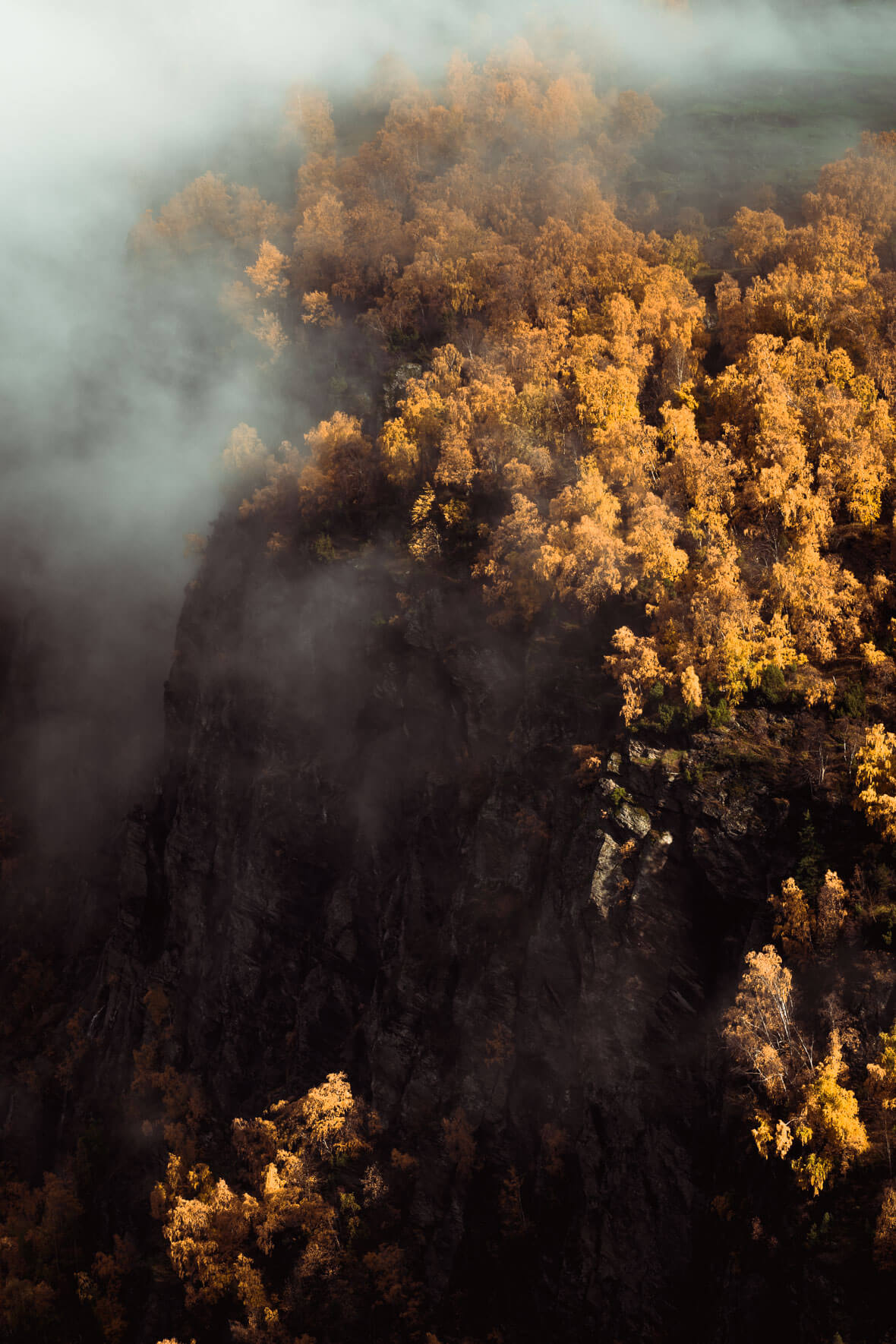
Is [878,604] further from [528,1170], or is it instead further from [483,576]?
[528,1170]

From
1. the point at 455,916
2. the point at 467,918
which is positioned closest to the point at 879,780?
the point at 467,918

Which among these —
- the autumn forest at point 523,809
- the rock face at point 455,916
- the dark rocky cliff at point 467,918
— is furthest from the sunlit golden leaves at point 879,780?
the rock face at point 455,916

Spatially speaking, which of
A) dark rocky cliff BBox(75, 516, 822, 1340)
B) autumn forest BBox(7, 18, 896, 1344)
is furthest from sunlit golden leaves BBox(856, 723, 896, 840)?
dark rocky cliff BBox(75, 516, 822, 1340)

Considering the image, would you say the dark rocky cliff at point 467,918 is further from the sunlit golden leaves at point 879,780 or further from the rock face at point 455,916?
the sunlit golden leaves at point 879,780

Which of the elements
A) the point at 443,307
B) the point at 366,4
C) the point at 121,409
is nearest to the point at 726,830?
the point at 443,307

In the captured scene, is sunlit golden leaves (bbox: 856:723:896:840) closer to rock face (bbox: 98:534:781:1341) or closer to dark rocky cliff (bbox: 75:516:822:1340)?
dark rocky cliff (bbox: 75:516:822:1340)
